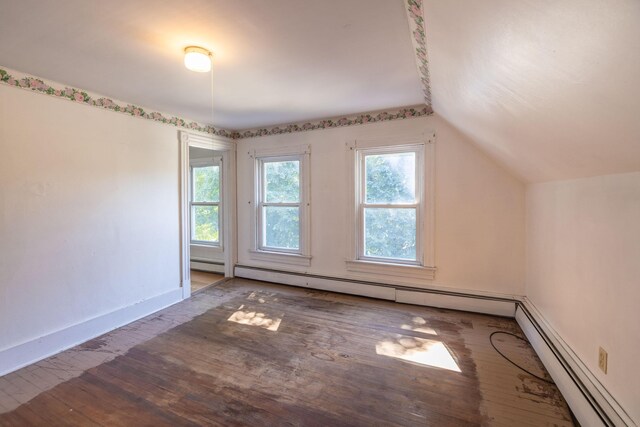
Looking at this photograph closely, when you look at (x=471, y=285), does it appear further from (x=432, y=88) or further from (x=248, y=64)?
(x=248, y=64)

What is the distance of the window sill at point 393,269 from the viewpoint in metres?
3.46

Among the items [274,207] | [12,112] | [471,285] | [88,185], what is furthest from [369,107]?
[12,112]

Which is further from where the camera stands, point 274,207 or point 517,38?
point 274,207

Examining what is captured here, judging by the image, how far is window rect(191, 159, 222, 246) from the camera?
515cm

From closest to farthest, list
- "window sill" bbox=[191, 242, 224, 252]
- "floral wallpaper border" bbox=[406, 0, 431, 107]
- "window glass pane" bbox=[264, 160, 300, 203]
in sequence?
"floral wallpaper border" bbox=[406, 0, 431, 107], "window glass pane" bbox=[264, 160, 300, 203], "window sill" bbox=[191, 242, 224, 252]

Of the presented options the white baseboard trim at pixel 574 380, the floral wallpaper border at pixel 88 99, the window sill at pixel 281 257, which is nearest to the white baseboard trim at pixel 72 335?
the window sill at pixel 281 257

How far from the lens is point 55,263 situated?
259 cm

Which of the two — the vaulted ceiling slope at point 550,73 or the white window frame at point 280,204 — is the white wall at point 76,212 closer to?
the white window frame at point 280,204

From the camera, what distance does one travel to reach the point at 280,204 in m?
4.41

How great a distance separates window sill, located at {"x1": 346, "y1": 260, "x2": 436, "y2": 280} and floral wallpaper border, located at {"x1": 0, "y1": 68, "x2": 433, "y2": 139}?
5.85 feet

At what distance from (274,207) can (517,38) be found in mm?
3706

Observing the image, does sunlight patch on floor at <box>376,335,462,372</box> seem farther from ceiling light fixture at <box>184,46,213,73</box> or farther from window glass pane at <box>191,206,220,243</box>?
window glass pane at <box>191,206,220,243</box>

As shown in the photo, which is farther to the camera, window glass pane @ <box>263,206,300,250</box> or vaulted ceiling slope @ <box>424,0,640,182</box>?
window glass pane @ <box>263,206,300,250</box>

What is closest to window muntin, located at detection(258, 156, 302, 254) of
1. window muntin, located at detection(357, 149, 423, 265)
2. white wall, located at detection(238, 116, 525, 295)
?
white wall, located at detection(238, 116, 525, 295)
